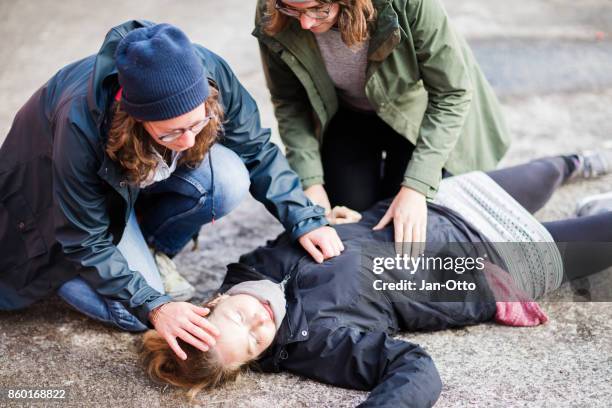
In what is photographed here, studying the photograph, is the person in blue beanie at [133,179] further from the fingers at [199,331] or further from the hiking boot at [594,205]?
the hiking boot at [594,205]

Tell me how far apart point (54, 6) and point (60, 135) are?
3.82 meters

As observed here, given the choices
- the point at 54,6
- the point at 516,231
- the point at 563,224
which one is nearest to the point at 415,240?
the point at 516,231

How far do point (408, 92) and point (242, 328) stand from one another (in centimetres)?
119

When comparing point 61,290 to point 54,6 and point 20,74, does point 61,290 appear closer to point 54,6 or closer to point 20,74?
point 20,74

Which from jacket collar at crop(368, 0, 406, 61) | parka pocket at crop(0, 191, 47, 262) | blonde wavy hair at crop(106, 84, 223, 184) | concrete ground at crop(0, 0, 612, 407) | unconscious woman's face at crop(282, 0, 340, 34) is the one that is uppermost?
unconscious woman's face at crop(282, 0, 340, 34)

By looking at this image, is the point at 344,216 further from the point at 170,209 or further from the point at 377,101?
the point at 170,209

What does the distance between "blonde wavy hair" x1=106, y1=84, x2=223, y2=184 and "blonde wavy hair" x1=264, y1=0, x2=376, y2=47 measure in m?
0.43

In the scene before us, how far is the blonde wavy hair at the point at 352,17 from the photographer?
255cm

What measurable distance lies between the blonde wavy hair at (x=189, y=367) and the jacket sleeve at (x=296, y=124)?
Answer: 0.77 meters

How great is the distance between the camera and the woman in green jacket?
2689mm

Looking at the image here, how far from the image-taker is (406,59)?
2.88 metres

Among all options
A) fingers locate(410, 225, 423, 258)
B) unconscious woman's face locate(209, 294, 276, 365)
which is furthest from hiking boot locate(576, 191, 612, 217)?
unconscious woman's face locate(209, 294, 276, 365)
